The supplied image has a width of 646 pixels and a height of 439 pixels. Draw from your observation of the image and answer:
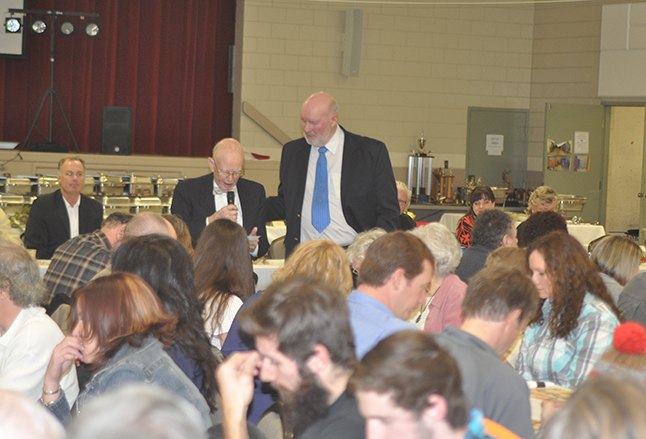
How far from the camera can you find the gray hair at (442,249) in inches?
126

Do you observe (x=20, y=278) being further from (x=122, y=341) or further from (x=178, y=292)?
(x=122, y=341)

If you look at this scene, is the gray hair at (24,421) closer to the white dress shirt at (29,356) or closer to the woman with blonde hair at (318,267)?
the white dress shirt at (29,356)

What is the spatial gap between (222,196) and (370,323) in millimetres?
2159

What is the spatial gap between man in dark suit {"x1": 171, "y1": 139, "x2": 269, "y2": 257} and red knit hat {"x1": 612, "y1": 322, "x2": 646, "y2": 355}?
2.26 metres

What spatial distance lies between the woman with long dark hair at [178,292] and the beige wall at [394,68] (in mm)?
7461

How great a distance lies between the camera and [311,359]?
143cm

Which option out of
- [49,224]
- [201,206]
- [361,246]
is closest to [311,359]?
[361,246]

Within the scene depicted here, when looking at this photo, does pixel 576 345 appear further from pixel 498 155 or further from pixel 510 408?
pixel 498 155

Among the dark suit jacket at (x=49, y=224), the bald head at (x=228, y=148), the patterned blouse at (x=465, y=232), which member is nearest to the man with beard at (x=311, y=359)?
the bald head at (x=228, y=148)

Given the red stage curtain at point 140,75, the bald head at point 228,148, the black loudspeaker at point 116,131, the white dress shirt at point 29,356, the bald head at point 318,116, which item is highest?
the red stage curtain at point 140,75

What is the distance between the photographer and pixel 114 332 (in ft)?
6.09

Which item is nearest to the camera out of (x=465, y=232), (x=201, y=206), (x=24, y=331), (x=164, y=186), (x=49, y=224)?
(x=24, y=331)

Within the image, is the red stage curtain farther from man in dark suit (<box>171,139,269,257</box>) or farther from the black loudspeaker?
man in dark suit (<box>171,139,269,257</box>)

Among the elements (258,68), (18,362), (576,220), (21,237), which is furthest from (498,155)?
(18,362)
